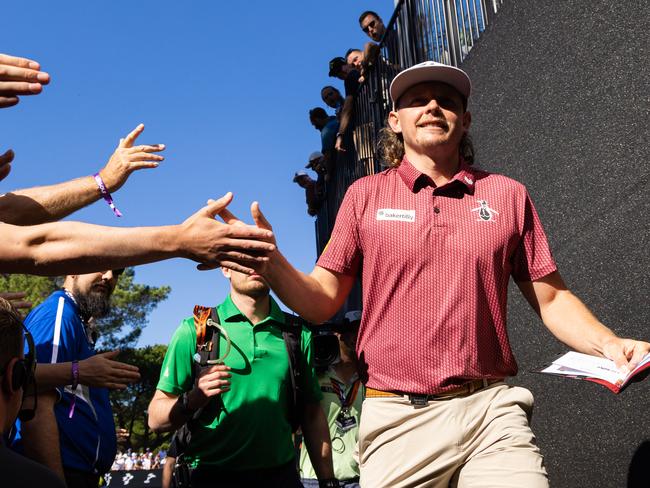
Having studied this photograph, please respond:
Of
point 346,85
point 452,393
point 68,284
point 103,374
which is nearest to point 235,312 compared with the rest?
point 103,374

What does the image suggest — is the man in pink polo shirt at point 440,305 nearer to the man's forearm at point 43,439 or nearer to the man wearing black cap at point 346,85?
the man's forearm at point 43,439

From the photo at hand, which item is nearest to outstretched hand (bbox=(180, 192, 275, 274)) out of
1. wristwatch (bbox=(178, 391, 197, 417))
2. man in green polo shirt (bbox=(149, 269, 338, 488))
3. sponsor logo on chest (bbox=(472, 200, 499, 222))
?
sponsor logo on chest (bbox=(472, 200, 499, 222))

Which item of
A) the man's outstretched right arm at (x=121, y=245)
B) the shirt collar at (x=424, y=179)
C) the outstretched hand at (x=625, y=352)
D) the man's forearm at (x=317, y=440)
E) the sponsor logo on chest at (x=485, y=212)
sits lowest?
the man's forearm at (x=317, y=440)

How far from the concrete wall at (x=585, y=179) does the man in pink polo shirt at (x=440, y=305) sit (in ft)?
1.81

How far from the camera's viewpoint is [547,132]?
545 centimetres

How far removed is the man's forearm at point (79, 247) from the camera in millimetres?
3016

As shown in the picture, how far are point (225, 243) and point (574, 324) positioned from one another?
5.14 ft

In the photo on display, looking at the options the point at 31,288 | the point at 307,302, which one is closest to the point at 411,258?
the point at 307,302

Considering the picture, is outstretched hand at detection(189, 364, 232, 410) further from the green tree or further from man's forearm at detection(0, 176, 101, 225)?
the green tree

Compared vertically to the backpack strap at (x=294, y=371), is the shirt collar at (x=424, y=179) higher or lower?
higher

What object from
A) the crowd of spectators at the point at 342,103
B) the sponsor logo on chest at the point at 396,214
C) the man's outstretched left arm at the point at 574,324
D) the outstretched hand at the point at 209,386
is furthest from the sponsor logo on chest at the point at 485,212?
the crowd of spectators at the point at 342,103

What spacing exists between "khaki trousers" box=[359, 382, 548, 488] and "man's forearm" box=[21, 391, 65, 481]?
2020 millimetres

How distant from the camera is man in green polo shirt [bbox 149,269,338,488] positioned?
14.6 ft

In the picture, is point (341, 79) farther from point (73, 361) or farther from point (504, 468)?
point (504, 468)
